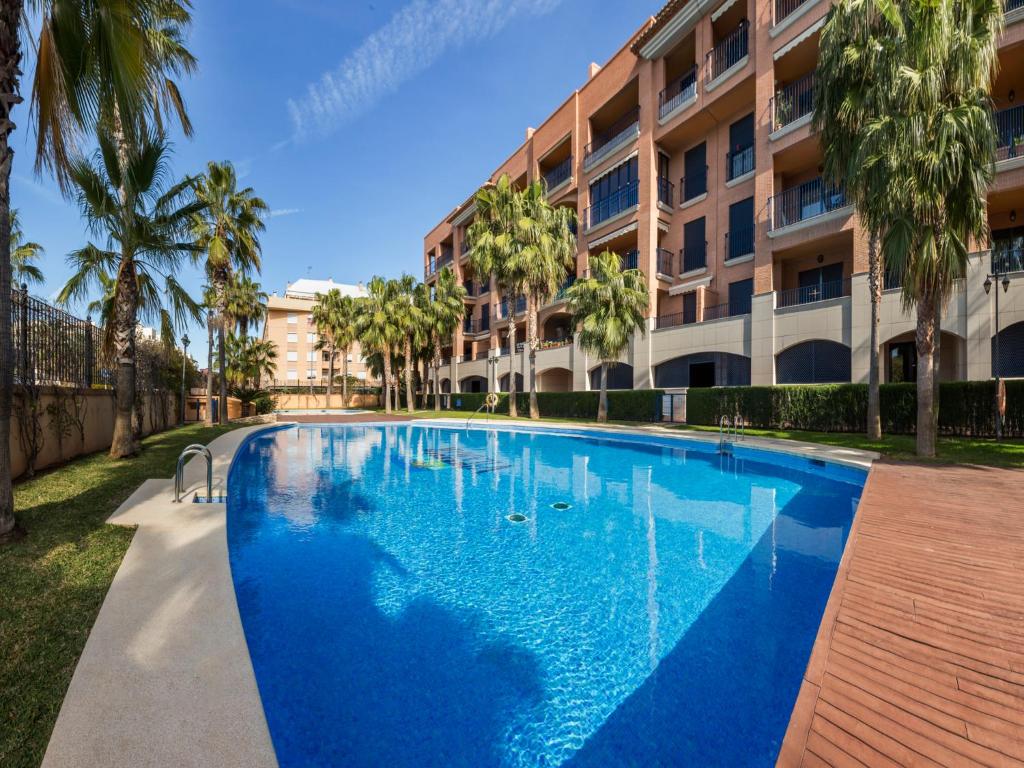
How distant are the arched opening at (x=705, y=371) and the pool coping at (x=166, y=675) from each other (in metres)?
19.6

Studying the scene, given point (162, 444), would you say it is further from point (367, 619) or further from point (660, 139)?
point (660, 139)

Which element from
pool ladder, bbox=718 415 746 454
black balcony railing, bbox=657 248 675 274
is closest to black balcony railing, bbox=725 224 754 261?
black balcony railing, bbox=657 248 675 274

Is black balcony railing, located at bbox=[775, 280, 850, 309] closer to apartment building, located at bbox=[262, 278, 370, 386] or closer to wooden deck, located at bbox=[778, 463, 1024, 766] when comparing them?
wooden deck, located at bbox=[778, 463, 1024, 766]

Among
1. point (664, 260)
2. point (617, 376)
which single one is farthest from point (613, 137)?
point (617, 376)

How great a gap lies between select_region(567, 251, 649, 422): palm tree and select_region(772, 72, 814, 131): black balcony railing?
797 cm

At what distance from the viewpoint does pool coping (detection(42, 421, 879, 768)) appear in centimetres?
199

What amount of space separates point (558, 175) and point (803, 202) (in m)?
16.0

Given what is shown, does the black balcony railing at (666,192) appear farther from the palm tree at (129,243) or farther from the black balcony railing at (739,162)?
the palm tree at (129,243)

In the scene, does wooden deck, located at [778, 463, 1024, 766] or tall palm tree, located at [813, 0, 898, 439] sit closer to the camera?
wooden deck, located at [778, 463, 1024, 766]

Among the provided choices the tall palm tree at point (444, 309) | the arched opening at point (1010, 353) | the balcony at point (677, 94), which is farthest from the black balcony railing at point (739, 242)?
the tall palm tree at point (444, 309)

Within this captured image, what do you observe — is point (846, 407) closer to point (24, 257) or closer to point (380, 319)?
point (380, 319)

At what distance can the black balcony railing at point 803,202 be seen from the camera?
16281 millimetres

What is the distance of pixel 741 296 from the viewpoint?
1997 cm

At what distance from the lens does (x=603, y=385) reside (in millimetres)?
21922
